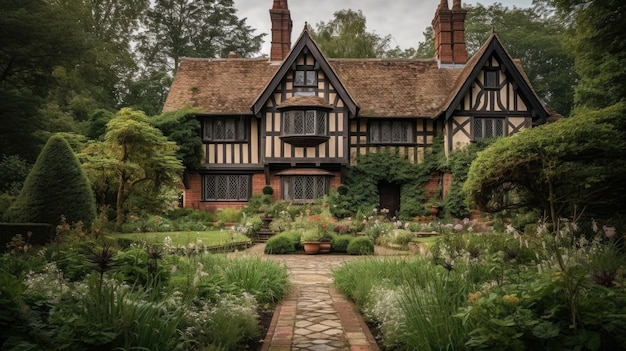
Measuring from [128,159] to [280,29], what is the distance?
10703 millimetres

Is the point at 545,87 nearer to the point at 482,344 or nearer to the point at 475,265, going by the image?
the point at 475,265

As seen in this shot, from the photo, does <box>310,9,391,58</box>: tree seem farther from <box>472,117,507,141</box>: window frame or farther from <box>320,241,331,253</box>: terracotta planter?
<box>320,241,331,253</box>: terracotta planter

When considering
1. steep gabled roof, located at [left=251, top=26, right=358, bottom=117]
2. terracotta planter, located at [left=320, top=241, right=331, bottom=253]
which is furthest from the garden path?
steep gabled roof, located at [left=251, top=26, right=358, bottom=117]

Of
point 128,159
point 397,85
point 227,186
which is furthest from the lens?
point 397,85

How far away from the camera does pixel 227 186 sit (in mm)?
Result: 22594

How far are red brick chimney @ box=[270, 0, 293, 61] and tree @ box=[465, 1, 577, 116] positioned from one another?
18579 mm

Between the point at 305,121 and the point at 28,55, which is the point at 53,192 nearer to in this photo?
the point at 305,121

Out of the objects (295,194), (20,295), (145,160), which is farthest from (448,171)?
(20,295)

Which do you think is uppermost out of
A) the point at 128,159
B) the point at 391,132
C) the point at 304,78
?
the point at 304,78

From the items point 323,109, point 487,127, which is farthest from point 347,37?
point 487,127

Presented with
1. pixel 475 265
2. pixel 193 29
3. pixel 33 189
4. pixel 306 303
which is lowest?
pixel 306 303

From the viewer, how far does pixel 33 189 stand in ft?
42.4

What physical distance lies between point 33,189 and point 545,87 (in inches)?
1329

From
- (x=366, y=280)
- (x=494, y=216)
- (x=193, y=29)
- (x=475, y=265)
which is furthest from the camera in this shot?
(x=193, y=29)
